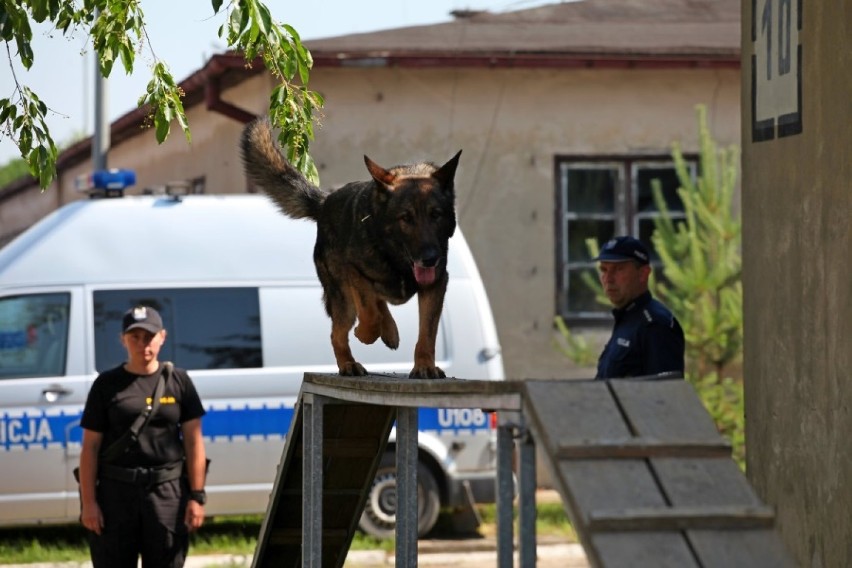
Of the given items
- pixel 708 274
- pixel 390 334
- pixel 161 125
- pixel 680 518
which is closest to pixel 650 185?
pixel 708 274

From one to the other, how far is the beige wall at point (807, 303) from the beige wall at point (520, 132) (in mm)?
9074

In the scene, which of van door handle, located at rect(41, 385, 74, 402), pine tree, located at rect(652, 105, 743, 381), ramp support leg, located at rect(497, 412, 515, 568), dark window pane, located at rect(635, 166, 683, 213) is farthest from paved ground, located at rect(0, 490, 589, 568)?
ramp support leg, located at rect(497, 412, 515, 568)

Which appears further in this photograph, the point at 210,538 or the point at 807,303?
the point at 210,538

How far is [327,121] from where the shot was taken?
49.9 feet

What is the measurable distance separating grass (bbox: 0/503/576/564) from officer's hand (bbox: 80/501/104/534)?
3856mm

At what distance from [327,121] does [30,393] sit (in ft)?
17.2

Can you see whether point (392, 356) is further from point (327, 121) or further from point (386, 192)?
→ point (386, 192)

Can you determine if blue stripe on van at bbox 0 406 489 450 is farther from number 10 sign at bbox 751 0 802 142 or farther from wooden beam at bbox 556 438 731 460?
wooden beam at bbox 556 438 731 460

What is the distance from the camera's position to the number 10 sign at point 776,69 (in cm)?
571

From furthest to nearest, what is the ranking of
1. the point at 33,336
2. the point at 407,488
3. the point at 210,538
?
the point at 210,538
the point at 33,336
the point at 407,488

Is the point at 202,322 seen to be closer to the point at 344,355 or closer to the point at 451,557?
the point at 451,557

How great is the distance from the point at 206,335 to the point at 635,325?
5.52 metres

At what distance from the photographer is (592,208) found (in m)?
15.7

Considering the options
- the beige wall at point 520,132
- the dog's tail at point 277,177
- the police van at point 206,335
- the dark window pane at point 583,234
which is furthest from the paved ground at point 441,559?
the dog's tail at point 277,177
